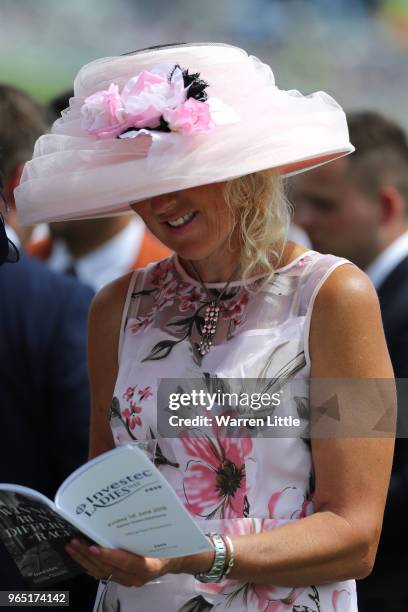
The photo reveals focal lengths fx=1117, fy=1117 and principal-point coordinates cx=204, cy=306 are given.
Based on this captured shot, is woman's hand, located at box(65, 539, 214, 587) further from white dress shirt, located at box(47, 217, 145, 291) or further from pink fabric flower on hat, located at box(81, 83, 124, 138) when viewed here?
white dress shirt, located at box(47, 217, 145, 291)

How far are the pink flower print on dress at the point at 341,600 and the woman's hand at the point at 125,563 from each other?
1.14 feet

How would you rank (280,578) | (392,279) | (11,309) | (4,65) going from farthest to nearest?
1. (4,65)
2. (392,279)
3. (11,309)
4. (280,578)

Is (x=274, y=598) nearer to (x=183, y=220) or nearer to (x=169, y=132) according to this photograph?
(x=183, y=220)

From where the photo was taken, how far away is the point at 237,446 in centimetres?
209

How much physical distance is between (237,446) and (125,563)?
14.3 inches

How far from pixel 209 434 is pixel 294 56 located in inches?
341

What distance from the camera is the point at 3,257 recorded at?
2221mm

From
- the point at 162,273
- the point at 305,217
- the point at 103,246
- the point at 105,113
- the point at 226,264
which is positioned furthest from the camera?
the point at 103,246

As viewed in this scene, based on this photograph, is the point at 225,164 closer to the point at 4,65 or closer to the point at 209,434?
the point at 209,434

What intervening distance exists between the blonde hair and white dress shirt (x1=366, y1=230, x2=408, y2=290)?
1970 mm

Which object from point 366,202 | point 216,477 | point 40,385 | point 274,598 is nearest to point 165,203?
point 216,477

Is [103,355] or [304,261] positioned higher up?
[304,261]

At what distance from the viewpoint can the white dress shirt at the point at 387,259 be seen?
4191 mm

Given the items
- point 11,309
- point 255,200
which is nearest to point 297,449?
point 255,200
